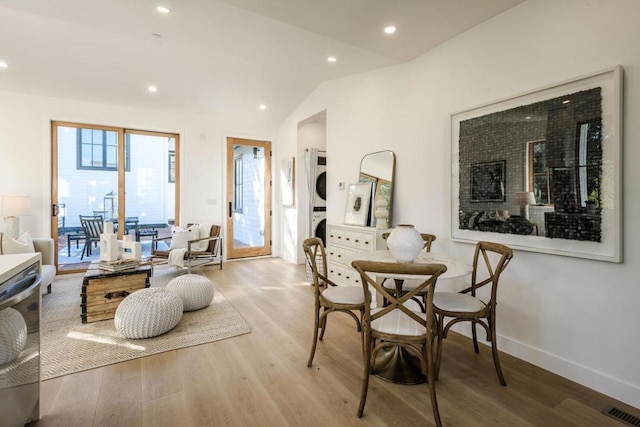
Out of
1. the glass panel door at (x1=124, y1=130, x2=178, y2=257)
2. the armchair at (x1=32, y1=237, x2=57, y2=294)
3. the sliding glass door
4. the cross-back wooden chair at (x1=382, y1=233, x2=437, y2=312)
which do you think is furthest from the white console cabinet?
the armchair at (x1=32, y1=237, x2=57, y2=294)

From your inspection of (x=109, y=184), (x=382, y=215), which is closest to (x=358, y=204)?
(x=382, y=215)

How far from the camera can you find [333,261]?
4109 mm

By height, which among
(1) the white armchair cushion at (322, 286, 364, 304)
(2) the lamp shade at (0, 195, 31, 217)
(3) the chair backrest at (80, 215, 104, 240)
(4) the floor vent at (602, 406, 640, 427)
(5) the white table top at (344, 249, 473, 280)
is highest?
(2) the lamp shade at (0, 195, 31, 217)

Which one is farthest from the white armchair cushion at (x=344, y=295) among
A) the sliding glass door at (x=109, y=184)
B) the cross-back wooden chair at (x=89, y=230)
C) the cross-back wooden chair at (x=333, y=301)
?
the cross-back wooden chair at (x=89, y=230)

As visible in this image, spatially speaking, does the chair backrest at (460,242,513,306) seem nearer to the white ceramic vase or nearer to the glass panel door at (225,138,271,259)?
the white ceramic vase

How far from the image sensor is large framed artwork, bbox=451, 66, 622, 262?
1.91 meters

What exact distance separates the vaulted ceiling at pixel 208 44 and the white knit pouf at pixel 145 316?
8.36ft

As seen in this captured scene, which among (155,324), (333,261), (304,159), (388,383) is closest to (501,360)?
(388,383)

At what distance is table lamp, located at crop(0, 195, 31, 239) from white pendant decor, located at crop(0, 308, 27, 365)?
11.9 ft

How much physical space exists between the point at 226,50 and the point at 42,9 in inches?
61.5

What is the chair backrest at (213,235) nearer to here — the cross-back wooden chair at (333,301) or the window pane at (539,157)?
the cross-back wooden chair at (333,301)

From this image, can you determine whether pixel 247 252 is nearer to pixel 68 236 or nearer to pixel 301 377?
pixel 68 236

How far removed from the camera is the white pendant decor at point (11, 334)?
1303mm

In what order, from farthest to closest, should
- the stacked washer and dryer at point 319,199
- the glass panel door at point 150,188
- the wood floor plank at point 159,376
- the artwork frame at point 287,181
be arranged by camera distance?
the artwork frame at point 287,181, the stacked washer and dryer at point 319,199, the glass panel door at point 150,188, the wood floor plank at point 159,376
